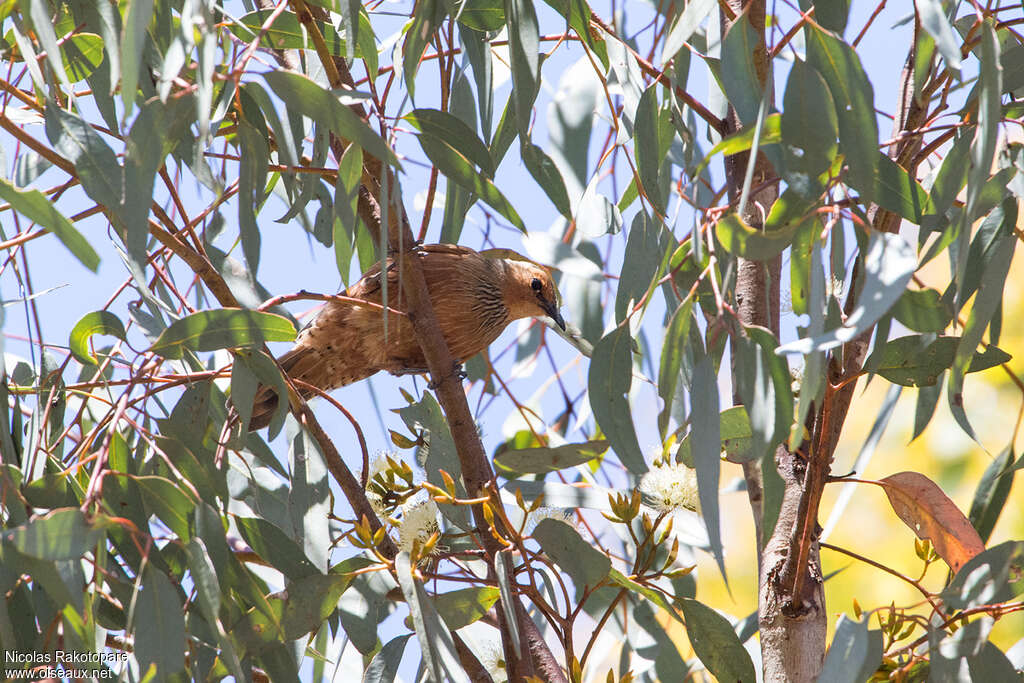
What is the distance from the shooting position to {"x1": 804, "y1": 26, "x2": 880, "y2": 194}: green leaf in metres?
1.25

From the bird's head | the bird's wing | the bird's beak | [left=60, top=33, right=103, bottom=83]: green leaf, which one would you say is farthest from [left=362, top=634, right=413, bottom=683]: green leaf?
the bird's head

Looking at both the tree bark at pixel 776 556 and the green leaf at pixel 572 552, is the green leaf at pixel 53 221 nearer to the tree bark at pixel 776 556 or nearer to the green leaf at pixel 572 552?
the green leaf at pixel 572 552

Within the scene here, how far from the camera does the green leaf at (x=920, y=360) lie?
5.19 ft

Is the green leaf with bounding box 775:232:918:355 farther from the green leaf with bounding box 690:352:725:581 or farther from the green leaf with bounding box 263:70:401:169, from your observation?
the green leaf with bounding box 263:70:401:169

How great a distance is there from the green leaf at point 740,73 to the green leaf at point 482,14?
51 centimetres

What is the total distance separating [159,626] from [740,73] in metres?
0.98

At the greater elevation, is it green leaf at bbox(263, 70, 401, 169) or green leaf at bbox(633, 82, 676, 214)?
green leaf at bbox(633, 82, 676, 214)

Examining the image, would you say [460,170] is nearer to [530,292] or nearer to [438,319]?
[438,319]

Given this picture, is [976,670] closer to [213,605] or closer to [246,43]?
[213,605]

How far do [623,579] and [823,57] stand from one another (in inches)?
29.6

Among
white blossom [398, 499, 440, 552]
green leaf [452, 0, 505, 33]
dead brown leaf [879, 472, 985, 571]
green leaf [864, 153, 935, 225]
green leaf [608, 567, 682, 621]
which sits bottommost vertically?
green leaf [608, 567, 682, 621]

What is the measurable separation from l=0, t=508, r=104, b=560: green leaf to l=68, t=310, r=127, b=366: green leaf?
0.51 m

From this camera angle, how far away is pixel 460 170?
1.54 meters

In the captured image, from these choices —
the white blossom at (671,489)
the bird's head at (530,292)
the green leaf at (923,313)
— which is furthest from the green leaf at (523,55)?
the bird's head at (530,292)
